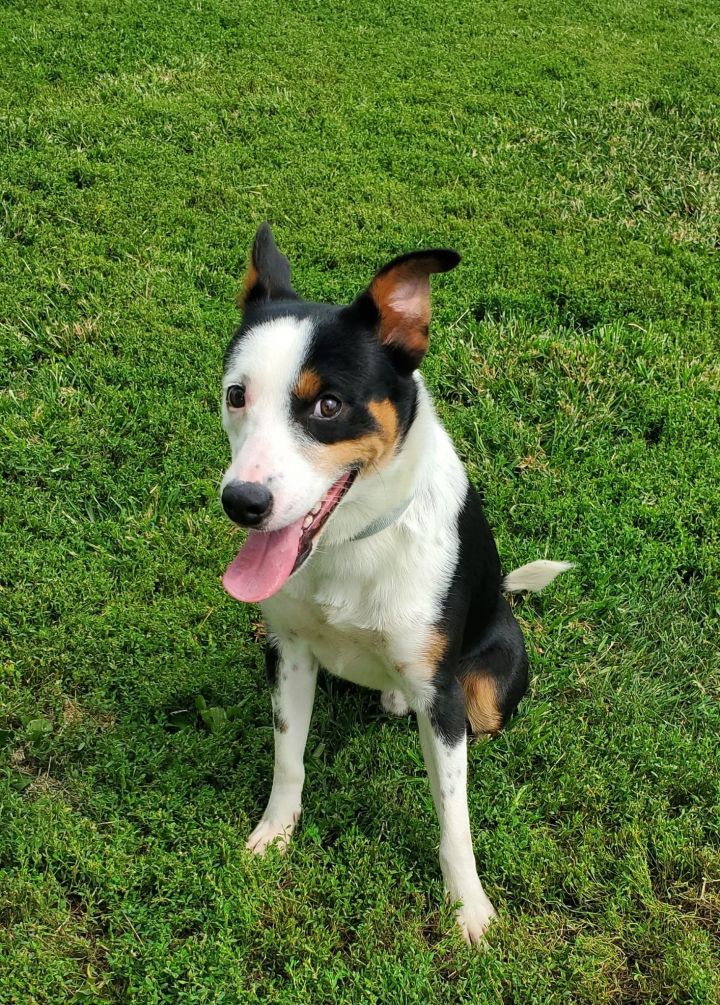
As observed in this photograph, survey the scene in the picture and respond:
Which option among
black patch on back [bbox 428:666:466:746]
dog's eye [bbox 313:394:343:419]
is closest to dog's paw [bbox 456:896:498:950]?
black patch on back [bbox 428:666:466:746]

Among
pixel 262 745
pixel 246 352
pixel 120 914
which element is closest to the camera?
pixel 246 352

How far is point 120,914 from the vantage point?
2.94 m

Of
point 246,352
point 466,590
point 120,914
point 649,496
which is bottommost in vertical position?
point 120,914

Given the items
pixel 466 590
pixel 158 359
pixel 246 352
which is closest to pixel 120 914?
pixel 466 590

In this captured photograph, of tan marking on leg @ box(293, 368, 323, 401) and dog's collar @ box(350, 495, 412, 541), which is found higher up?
tan marking on leg @ box(293, 368, 323, 401)

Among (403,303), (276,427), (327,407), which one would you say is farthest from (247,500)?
(403,303)

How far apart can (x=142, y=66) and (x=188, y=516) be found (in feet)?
14.3

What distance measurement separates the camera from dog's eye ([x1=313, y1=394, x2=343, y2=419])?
8.23 feet

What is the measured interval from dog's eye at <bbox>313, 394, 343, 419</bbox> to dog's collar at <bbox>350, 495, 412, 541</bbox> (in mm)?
412

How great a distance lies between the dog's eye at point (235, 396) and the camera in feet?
8.46

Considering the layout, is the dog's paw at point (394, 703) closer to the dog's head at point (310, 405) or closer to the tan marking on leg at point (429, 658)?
the tan marking on leg at point (429, 658)

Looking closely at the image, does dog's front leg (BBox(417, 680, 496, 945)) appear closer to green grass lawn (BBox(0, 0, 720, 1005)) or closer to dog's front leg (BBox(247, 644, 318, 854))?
green grass lawn (BBox(0, 0, 720, 1005))

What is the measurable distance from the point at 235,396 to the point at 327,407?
0.27 metres

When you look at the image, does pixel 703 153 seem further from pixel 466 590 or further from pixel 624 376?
pixel 466 590
